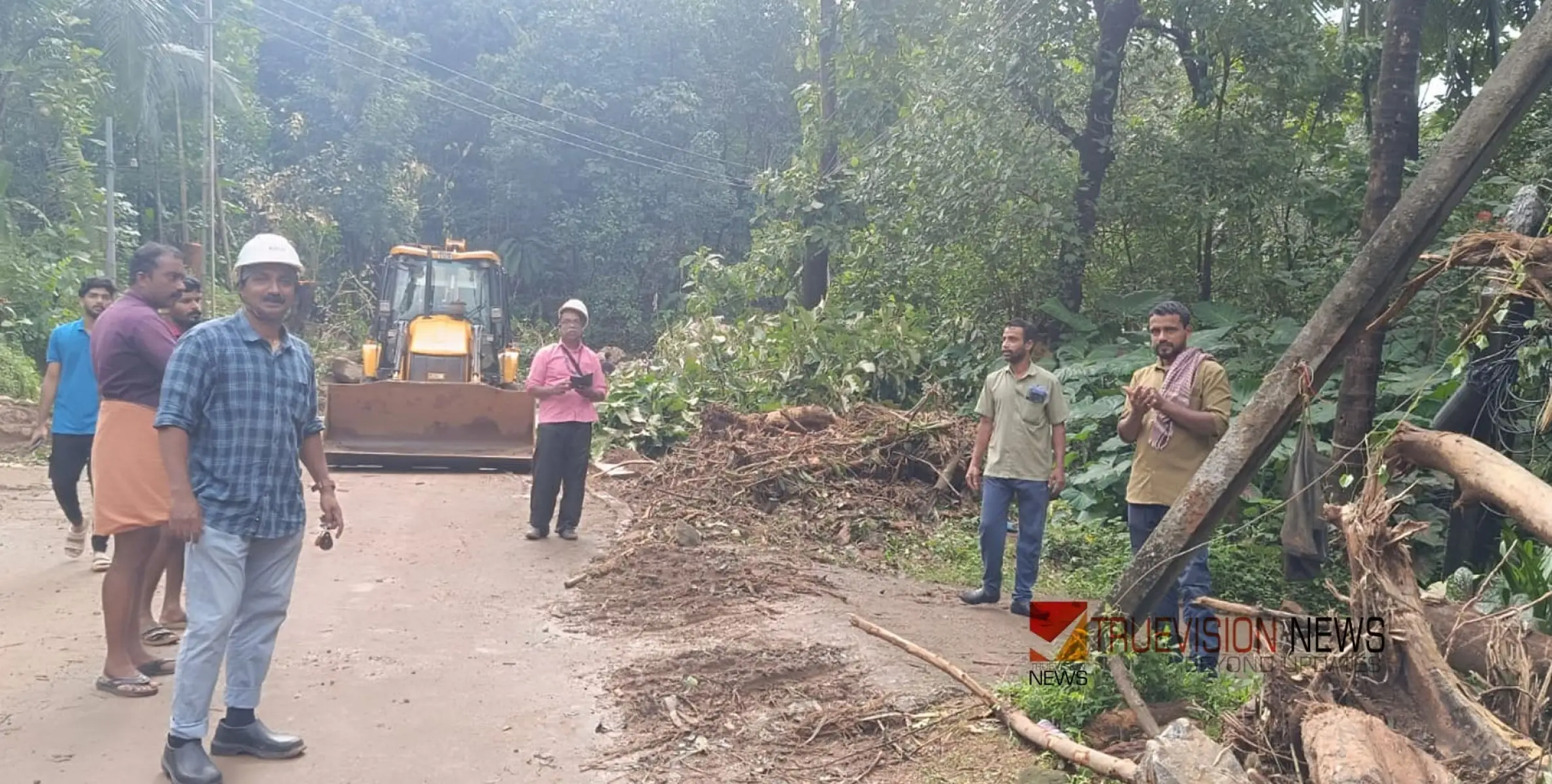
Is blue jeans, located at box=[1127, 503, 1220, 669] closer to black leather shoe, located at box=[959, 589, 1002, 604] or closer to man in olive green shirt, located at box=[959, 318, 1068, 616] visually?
man in olive green shirt, located at box=[959, 318, 1068, 616]

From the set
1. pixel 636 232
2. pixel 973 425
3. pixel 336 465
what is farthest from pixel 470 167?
pixel 973 425

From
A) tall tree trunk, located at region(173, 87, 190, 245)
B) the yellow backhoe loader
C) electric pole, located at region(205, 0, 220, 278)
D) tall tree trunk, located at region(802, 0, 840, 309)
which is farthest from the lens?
tall tree trunk, located at region(173, 87, 190, 245)

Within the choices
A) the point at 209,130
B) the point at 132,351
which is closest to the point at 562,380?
the point at 132,351

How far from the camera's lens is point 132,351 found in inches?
193

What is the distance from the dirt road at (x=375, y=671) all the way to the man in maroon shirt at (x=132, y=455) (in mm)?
182

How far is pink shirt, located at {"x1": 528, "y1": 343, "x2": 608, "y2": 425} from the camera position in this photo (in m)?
8.12

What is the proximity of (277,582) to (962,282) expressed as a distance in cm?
958

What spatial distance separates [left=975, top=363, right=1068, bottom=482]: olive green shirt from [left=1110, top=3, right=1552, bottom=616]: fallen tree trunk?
2144 mm

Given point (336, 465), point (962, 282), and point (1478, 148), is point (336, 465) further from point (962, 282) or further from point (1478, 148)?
point (1478, 148)

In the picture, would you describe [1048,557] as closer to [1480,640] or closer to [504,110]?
[1480,640]

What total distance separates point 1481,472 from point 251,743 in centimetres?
446

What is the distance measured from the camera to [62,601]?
6.29 m

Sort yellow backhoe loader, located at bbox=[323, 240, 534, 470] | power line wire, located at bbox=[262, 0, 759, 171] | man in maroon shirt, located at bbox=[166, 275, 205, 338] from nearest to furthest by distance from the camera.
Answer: man in maroon shirt, located at bbox=[166, 275, 205, 338] < yellow backhoe loader, located at bbox=[323, 240, 534, 470] < power line wire, located at bbox=[262, 0, 759, 171]

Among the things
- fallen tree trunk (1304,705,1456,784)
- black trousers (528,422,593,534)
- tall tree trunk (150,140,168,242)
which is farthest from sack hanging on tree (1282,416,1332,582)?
tall tree trunk (150,140,168,242)
